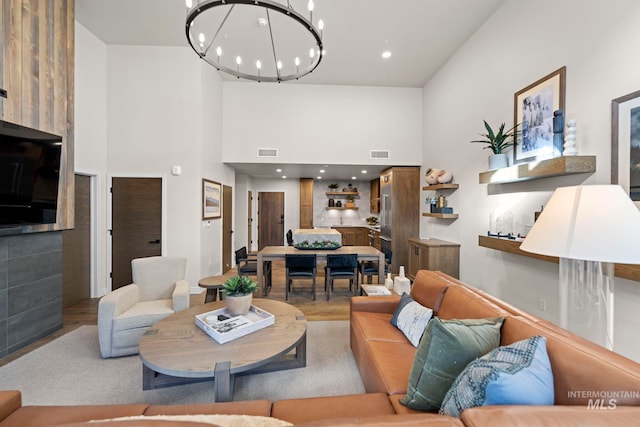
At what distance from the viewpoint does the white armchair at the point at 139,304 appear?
2.38 metres

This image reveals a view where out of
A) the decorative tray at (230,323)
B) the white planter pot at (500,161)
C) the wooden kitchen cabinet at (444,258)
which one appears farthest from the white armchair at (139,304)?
the white planter pot at (500,161)

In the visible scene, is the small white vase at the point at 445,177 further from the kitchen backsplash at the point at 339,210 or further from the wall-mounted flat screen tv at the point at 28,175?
the wall-mounted flat screen tv at the point at 28,175

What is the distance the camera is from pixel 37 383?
208 cm

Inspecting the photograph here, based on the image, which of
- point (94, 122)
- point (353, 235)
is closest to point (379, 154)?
point (353, 235)

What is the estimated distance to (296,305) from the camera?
3781 millimetres

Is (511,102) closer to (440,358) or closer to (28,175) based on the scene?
(440,358)

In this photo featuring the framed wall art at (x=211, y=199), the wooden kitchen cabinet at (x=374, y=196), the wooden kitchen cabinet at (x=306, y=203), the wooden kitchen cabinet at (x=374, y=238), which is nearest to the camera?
the framed wall art at (x=211, y=199)

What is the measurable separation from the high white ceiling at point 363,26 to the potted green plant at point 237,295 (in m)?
3.41

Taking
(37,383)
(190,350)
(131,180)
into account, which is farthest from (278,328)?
(131,180)

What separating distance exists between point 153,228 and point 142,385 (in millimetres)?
2749

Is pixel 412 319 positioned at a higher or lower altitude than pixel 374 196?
lower

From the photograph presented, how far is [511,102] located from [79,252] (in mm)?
6188

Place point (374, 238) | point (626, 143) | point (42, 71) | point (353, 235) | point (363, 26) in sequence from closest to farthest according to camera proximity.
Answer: point (626, 143)
point (42, 71)
point (363, 26)
point (374, 238)
point (353, 235)

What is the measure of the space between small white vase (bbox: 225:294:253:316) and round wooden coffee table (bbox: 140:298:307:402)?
0.88 ft
